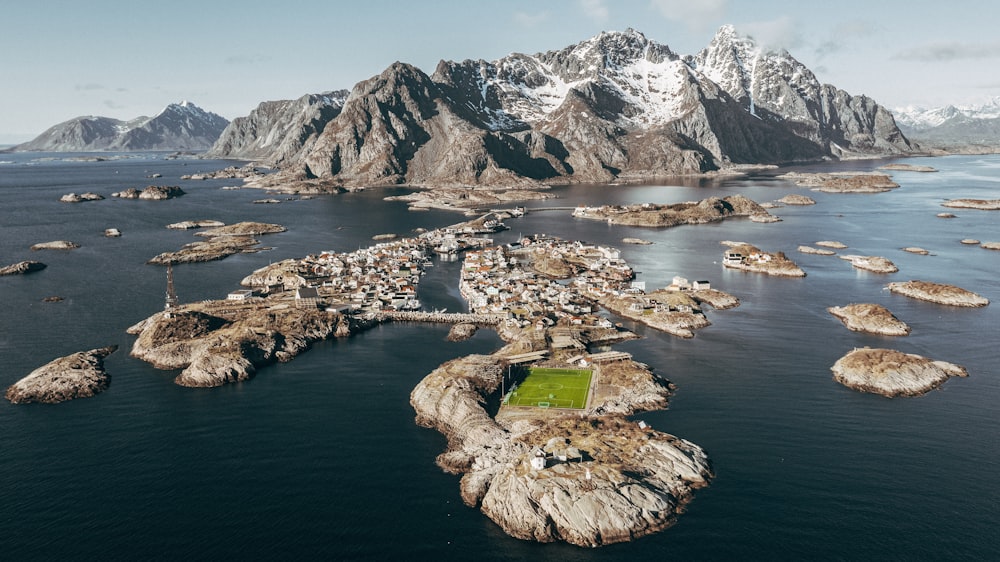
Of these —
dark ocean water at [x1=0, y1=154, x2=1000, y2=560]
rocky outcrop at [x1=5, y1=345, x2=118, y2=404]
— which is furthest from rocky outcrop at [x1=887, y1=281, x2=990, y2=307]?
rocky outcrop at [x1=5, y1=345, x2=118, y2=404]

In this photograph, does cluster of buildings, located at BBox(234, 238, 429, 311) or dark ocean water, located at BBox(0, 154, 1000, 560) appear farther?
cluster of buildings, located at BBox(234, 238, 429, 311)

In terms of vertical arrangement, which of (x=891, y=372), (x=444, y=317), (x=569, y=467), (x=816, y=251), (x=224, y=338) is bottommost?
(x=569, y=467)

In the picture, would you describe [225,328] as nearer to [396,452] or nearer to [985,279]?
[396,452]

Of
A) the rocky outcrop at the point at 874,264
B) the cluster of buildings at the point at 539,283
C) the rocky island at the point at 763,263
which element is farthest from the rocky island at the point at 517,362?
the rocky outcrop at the point at 874,264

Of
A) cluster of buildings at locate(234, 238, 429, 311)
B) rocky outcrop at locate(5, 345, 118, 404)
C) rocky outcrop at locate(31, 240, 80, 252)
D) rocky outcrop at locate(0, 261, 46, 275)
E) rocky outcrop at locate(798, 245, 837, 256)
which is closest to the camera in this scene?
rocky outcrop at locate(5, 345, 118, 404)

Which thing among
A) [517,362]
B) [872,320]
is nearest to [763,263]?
[872,320]

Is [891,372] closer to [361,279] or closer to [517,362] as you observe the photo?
[517,362]

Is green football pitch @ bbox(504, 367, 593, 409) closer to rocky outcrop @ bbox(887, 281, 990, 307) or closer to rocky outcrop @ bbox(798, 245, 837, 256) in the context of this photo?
rocky outcrop @ bbox(887, 281, 990, 307)

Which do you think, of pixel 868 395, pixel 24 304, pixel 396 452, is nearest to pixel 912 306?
pixel 868 395
